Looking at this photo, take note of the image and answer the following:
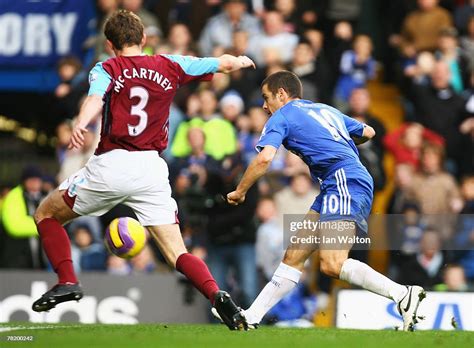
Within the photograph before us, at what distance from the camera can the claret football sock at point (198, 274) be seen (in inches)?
386

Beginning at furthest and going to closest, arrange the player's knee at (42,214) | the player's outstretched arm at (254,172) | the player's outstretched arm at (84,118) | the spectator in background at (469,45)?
the spectator in background at (469,45), the player's knee at (42,214), the player's outstretched arm at (254,172), the player's outstretched arm at (84,118)

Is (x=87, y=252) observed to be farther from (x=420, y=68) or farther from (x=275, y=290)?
(x=275, y=290)

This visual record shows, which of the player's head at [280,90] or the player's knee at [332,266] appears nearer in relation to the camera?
the player's knee at [332,266]

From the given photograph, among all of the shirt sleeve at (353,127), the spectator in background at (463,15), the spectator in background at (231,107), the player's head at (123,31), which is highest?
the spectator in background at (463,15)

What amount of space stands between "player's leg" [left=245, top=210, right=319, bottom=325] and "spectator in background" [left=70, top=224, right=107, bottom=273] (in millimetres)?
5286

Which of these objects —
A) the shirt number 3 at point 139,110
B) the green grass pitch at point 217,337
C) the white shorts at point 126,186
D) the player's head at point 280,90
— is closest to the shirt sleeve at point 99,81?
the shirt number 3 at point 139,110

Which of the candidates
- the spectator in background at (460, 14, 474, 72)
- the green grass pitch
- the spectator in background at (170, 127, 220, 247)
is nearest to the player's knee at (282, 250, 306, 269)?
the green grass pitch

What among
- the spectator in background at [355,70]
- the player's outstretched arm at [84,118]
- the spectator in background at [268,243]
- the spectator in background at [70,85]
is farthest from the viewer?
the spectator in background at [70,85]

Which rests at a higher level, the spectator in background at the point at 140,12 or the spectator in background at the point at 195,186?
the spectator in background at the point at 140,12

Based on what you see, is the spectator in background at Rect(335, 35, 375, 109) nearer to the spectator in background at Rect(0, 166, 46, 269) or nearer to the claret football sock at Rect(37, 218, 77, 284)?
the spectator in background at Rect(0, 166, 46, 269)

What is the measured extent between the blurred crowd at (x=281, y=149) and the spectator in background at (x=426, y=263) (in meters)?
0.01

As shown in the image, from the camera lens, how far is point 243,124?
15883 mm

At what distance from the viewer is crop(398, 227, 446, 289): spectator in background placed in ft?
47.0

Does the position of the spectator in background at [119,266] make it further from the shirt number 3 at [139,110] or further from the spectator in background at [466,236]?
the shirt number 3 at [139,110]
